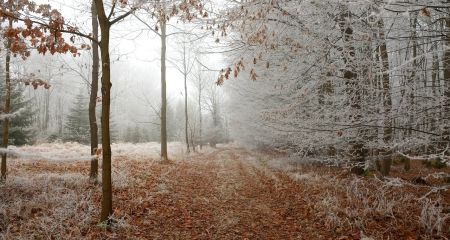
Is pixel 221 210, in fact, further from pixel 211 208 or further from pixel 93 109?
pixel 93 109

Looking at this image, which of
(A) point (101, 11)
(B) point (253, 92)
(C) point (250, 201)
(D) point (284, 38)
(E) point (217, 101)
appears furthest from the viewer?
(E) point (217, 101)

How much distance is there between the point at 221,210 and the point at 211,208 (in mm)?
307

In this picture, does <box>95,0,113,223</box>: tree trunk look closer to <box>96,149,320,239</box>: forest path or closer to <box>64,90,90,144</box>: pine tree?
<box>96,149,320,239</box>: forest path

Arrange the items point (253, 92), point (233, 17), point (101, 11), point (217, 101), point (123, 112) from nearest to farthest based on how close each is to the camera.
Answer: point (101, 11), point (233, 17), point (253, 92), point (217, 101), point (123, 112)

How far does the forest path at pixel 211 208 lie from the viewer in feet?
19.6

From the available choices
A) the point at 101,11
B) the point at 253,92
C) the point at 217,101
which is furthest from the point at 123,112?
the point at 101,11

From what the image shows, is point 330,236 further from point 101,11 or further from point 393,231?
point 101,11

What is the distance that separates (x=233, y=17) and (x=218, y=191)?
521cm

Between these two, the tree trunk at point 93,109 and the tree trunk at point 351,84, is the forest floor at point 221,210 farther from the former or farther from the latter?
the tree trunk at point 351,84

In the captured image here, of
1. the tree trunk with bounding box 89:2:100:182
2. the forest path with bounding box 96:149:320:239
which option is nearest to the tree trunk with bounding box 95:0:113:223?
the forest path with bounding box 96:149:320:239

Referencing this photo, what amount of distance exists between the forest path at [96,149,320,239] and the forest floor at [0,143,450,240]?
0.02 metres

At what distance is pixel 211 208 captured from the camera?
299 inches

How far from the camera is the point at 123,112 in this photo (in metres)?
60.2

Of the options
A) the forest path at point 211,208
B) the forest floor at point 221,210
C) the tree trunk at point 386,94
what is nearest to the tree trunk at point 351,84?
the tree trunk at point 386,94
